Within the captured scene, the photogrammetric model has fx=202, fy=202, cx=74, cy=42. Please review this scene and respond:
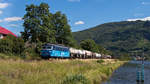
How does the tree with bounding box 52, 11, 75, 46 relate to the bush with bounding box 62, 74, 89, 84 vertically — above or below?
above

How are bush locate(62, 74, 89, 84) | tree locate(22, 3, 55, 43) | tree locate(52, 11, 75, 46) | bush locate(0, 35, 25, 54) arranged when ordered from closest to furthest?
bush locate(62, 74, 89, 84) < bush locate(0, 35, 25, 54) < tree locate(22, 3, 55, 43) < tree locate(52, 11, 75, 46)

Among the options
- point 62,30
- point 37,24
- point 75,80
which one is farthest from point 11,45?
point 62,30

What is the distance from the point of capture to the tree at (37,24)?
5731cm

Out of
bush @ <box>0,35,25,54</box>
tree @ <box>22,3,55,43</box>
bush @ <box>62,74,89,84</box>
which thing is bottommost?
bush @ <box>62,74,89,84</box>

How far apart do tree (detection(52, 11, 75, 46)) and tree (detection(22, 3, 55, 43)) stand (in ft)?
54.1

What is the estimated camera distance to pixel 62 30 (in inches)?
3073

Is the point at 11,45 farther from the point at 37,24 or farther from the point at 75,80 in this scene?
the point at 75,80

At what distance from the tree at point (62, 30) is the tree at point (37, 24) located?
16486 millimetres

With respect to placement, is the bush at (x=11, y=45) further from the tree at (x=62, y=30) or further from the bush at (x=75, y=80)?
the tree at (x=62, y=30)

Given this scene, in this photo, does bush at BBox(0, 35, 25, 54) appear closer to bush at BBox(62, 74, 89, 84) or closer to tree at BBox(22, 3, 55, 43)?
tree at BBox(22, 3, 55, 43)

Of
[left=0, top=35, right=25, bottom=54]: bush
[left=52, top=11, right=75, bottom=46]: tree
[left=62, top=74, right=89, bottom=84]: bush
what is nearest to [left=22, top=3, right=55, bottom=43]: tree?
[left=0, top=35, right=25, bottom=54]: bush

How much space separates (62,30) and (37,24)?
851 inches

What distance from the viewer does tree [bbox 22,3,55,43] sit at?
57.3 metres

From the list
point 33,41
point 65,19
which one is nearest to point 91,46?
point 65,19
